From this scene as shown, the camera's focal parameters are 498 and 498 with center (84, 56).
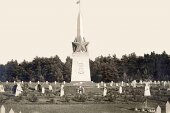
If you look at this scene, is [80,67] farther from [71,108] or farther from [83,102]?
[71,108]

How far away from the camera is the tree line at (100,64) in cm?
9869

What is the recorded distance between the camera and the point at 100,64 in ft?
313

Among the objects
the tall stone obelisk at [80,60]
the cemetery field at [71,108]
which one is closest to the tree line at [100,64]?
the tall stone obelisk at [80,60]

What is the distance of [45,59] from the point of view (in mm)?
104938

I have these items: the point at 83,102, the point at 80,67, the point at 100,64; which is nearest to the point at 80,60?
the point at 80,67

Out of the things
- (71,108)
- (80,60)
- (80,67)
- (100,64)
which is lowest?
(71,108)

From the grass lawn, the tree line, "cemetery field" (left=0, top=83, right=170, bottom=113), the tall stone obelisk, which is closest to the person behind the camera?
the grass lawn

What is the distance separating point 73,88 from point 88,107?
17.6 m

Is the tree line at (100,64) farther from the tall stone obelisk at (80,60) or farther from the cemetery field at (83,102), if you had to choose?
the cemetery field at (83,102)

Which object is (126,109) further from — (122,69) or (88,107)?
(122,69)

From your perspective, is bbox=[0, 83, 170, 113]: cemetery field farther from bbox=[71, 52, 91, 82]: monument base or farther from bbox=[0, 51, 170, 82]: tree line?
bbox=[0, 51, 170, 82]: tree line

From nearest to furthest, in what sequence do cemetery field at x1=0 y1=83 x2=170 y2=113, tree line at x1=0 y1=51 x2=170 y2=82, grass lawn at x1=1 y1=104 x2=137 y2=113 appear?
grass lawn at x1=1 y1=104 x2=137 y2=113 → cemetery field at x1=0 y1=83 x2=170 y2=113 → tree line at x1=0 y1=51 x2=170 y2=82

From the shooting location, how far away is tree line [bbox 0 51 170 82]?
98688 millimetres

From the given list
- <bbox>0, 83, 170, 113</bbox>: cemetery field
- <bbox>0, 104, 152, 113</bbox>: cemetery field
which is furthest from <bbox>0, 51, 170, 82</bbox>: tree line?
<bbox>0, 104, 152, 113</bbox>: cemetery field
